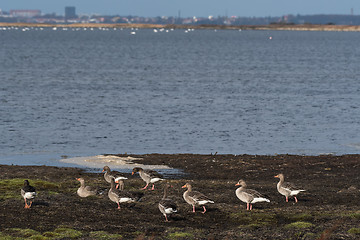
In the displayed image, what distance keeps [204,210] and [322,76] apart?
3727 inches

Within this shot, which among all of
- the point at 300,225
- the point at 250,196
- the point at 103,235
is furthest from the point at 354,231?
the point at 103,235

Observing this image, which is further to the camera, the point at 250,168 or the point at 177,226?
the point at 250,168

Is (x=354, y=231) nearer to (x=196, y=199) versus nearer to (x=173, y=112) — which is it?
(x=196, y=199)

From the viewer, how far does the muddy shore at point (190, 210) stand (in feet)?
66.2

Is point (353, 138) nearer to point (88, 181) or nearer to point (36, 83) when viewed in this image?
point (88, 181)

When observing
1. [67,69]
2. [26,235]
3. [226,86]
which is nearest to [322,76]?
[226,86]

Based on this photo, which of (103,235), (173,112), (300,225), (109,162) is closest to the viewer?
(103,235)

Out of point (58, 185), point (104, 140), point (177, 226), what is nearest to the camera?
point (177, 226)

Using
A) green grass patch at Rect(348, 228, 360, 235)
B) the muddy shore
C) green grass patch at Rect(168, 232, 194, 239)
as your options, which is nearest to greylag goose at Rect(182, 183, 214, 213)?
the muddy shore

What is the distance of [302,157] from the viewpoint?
39219 mm

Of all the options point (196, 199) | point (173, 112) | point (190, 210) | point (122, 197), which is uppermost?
point (196, 199)

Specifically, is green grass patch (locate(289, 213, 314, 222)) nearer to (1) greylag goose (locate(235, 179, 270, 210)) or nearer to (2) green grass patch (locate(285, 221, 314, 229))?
(2) green grass patch (locate(285, 221, 314, 229))

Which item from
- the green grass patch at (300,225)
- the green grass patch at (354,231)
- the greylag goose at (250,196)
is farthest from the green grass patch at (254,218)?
the green grass patch at (354,231)

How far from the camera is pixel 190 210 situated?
23734 millimetres
